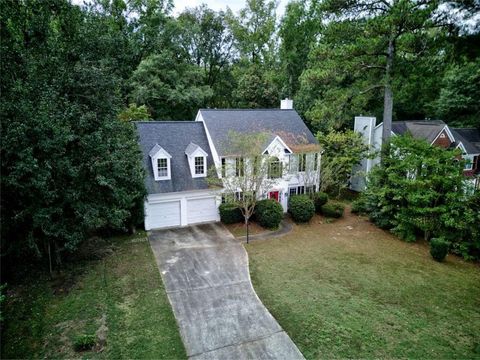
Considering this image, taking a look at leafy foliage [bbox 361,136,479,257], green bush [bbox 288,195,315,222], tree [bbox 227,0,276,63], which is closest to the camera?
leafy foliage [bbox 361,136,479,257]

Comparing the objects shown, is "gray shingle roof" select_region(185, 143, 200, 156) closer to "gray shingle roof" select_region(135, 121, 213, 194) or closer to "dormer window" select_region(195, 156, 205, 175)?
"gray shingle roof" select_region(135, 121, 213, 194)

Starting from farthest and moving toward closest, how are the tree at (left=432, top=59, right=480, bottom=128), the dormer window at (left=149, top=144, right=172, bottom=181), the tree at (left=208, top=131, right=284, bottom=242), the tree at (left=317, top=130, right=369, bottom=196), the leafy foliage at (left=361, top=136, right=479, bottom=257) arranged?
the tree at (left=432, top=59, right=480, bottom=128) < the tree at (left=317, top=130, right=369, bottom=196) < the dormer window at (left=149, top=144, right=172, bottom=181) < the tree at (left=208, top=131, right=284, bottom=242) < the leafy foliage at (left=361, top=136, right=479, bottom=257)

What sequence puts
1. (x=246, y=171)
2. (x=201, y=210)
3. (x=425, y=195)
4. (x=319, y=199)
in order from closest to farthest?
(x=425, y=195) < (x=246, y=171) < (x=201, y=210) < (x=319, y=199)

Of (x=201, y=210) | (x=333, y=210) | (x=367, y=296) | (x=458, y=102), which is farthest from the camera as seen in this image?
(x=458, y=102)

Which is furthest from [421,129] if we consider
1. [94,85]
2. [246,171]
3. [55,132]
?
[55,132]

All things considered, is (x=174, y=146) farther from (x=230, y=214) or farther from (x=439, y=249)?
(x=439, y=249)

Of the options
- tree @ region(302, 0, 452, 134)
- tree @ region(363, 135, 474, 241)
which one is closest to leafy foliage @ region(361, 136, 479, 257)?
tree @ region(363, 135, 474, 241)
